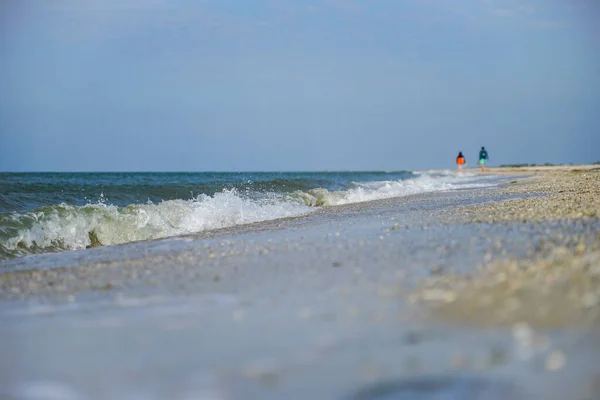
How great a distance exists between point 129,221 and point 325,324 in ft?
27.1

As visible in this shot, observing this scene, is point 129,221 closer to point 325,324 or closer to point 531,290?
point 325,324

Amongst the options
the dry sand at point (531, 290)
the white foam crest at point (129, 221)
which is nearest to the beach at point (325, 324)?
the dry sand at point (531, 290)

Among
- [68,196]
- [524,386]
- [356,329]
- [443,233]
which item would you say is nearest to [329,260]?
[443,233]

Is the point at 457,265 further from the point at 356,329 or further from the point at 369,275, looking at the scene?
the point at 356,329

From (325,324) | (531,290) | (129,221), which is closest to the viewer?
(325,324)

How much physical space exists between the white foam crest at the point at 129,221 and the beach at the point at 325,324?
4.03 m

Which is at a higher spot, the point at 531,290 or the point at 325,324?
the point at 531,290

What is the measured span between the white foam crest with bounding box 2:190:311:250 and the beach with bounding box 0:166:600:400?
403cm

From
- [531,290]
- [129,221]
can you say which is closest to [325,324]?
[531,290]

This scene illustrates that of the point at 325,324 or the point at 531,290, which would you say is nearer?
the point at 325,324

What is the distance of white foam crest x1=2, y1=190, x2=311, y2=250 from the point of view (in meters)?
9.20

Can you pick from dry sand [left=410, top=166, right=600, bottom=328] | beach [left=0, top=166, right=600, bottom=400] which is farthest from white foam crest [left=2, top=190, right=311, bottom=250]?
dry sand [left=410, top=166, right=600, bottom=328]

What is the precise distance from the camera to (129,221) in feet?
34.6

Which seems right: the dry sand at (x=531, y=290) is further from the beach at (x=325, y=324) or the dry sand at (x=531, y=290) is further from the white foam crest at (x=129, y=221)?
the white foam crest at (x=129, y=221)
